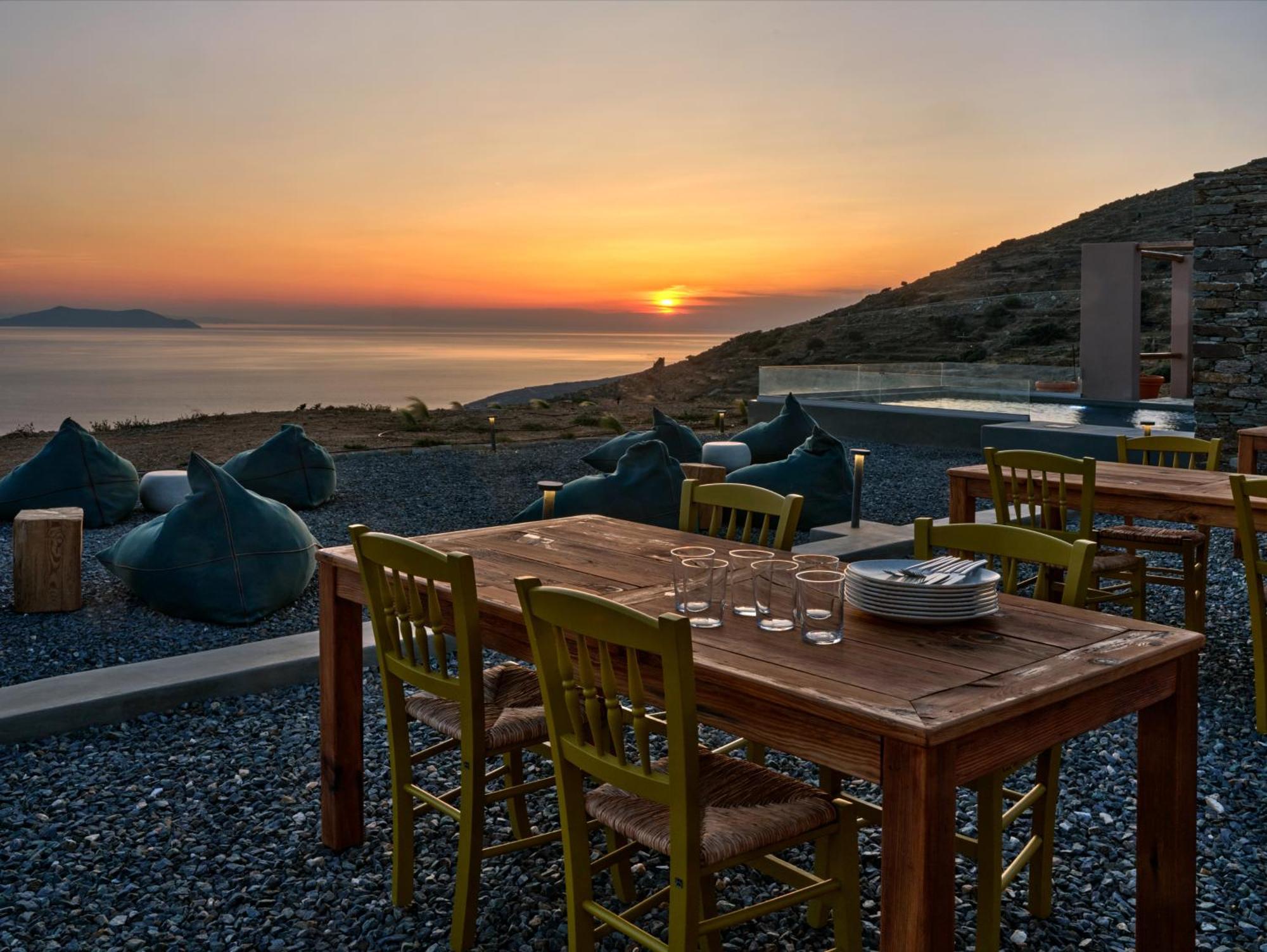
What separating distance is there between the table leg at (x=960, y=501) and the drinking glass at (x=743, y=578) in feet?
8.90

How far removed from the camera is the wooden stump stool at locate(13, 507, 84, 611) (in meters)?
5.18

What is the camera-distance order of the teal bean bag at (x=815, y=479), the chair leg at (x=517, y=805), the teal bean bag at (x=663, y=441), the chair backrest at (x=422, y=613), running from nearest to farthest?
the chair backrest at (x=422, y=613) → the chair leg at (x=517, y=805) → the teal bean bag at (x=815, y=479) → the teal bean bag at (x=663, y=441)

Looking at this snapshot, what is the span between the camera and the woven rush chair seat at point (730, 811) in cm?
194

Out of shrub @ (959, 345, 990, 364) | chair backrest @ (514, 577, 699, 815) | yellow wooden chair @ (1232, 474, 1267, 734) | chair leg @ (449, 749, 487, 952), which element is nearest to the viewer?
chair backrest @ (514, 577, 699, 815)

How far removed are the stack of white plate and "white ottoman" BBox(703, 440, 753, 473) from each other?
6973mm

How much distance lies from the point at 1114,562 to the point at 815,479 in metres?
2.91

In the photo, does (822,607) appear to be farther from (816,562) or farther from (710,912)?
(710,912)

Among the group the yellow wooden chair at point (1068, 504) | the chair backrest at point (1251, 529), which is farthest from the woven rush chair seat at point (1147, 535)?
the chair backrest at point (1251, 529)

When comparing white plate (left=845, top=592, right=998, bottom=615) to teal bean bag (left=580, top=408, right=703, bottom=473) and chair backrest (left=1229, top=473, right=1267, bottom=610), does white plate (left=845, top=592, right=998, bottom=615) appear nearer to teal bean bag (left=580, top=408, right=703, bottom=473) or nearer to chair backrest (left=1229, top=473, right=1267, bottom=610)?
chair backrest (left=1229, top=473, right=1267, bottom=610)

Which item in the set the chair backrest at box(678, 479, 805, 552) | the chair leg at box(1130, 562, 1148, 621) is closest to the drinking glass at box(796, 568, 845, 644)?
the chair backrest at box(678, 479, 805, 552)

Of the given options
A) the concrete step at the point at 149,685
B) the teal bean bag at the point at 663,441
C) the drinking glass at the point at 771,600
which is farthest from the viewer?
the teal bean bag at the point at 663,441

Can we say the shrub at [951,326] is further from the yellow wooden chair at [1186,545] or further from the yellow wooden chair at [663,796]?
the yellow wooden chair at [663,796]

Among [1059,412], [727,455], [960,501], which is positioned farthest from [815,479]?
[1059,412]

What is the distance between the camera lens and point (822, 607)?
2.05 m
